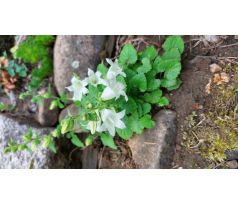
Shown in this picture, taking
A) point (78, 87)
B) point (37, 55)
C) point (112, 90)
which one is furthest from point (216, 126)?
point (37, 55)

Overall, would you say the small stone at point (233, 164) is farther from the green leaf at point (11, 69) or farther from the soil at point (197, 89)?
the green leaf at point (11, 69)

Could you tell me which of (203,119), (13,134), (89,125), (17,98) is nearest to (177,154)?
(203,119)

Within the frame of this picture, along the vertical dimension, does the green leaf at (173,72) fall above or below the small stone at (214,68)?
below

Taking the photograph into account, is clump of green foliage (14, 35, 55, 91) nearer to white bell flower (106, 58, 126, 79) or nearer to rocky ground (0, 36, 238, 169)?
rocky ground (0, 36, 238, 169)

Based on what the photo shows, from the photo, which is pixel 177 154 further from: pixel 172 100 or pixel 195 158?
pixel 172 100

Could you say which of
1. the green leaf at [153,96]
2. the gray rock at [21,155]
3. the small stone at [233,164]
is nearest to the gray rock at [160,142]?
the green leaf at [153,96]
